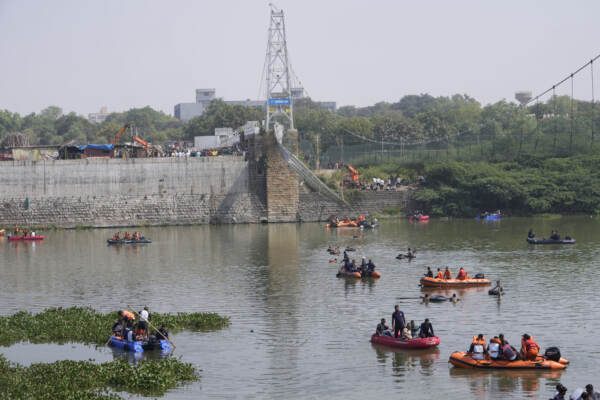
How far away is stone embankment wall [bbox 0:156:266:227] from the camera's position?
244ft

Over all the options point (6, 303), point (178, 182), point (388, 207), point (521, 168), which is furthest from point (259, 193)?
point (6, 303)

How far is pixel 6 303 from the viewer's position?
3900 centimetres

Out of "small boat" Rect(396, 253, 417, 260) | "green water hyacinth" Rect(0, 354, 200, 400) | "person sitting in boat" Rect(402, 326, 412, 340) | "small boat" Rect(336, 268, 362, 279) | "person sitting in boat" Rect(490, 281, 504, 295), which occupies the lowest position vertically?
"green water hyacinth" Rect(0, 354, 200, 400)

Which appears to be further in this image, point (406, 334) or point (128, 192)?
point (128, 192)

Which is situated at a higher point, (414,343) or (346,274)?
(346,274)

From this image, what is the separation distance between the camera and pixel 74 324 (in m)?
32.6

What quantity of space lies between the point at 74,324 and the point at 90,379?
8069 mm

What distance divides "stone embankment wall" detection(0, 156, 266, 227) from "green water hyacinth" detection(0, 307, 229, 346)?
134 ft

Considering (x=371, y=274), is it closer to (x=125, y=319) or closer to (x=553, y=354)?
(x=125, y=319)

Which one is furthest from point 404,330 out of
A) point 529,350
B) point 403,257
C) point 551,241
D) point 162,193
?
point 162,193

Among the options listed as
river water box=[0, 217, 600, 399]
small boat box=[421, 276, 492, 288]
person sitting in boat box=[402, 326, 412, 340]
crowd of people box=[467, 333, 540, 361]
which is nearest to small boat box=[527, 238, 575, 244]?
river water box=[0, 217, 600, 399]

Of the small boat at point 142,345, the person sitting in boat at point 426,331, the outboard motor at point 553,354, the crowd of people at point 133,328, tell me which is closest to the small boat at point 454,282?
the person sitting in boat at point 426,331

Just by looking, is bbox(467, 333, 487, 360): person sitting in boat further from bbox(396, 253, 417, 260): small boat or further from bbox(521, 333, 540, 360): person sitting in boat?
bbox(396, 253, 417, 260): small boat

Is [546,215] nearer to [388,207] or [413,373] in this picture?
[388,207]
